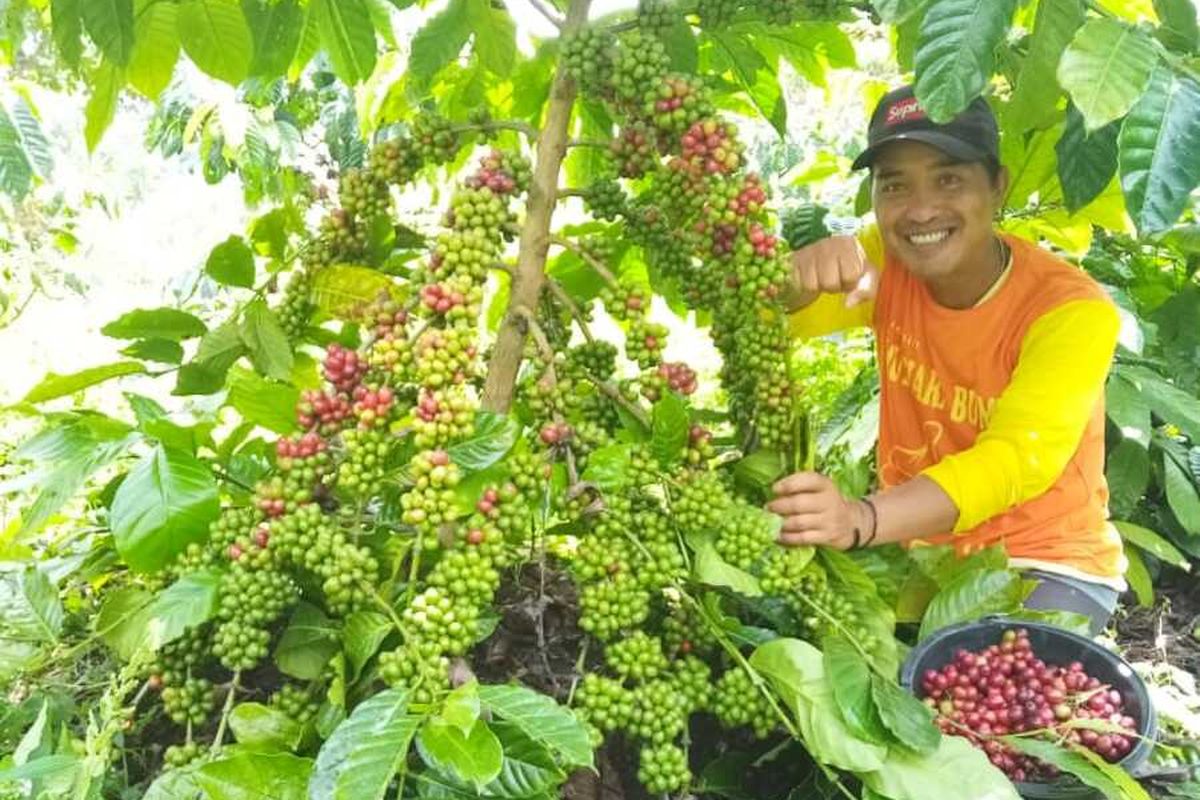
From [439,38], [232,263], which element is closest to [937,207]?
[439,38]

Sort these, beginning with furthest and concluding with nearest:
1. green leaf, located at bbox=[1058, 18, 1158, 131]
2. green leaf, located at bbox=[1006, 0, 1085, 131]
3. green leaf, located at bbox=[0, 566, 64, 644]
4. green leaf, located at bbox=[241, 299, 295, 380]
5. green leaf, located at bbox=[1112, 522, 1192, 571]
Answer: green leaf, located at bbox=[1112, 522, 1192, 571] < green leaf, located at bbox=[241, 299, 295, 380] < green leaf, located at bbox=[0, 566, 64, 644] < green leaf, located at bbox=[1006, 0, 1085, 131] < green leaf, located at bbox=[1058, 18, 1158, 131]

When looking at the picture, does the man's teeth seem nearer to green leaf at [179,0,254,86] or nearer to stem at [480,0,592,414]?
stem at [480,0,592,414]

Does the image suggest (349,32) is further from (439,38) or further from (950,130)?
Answer: (950,130)

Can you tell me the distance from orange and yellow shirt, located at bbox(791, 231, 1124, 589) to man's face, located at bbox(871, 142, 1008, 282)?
4.9 inches

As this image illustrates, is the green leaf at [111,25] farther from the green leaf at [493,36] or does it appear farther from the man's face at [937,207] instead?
the man's face at [937,207]

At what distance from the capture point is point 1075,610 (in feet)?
7.40

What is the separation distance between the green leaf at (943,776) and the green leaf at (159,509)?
0.96 metres

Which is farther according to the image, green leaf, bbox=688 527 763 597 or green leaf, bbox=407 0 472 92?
green leaf, bbox=407 0 472 92

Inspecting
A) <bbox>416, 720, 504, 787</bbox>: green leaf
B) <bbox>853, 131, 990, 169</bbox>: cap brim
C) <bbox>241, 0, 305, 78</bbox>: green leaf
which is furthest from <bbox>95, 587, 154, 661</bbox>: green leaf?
<bbox>853, 131, 990, 169</bbox>: cap brim

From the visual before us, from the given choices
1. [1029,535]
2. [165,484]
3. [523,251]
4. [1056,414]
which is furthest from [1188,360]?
[165,484]

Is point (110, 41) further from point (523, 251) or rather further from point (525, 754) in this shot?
point (525, 754)

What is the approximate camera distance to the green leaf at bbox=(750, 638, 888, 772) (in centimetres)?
140

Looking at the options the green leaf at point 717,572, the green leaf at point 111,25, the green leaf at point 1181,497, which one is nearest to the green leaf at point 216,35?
the green leaf at point 111,25

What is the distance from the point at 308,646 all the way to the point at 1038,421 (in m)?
1.29
